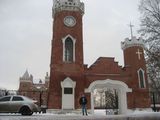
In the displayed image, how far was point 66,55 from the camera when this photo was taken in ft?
91.2

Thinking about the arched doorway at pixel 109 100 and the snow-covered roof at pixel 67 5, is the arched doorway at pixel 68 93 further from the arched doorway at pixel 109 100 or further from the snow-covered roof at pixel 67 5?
the snow-covered roof at pixel 67 5

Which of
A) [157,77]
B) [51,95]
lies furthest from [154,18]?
[51,95]

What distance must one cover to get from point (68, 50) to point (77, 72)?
3027mm

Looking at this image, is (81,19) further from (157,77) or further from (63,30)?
(157,77)

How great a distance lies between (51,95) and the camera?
25.7 meters

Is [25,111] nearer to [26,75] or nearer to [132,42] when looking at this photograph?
[132,42]

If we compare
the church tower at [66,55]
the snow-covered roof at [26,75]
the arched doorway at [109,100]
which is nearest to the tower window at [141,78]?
the arched doorway at [109,100]

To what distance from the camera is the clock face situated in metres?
28.7

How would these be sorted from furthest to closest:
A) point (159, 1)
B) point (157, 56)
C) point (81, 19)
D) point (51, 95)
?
point (81, 19) → point (51, 95) → point (159, 1) → point (157, 56)

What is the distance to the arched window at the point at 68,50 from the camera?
2767cm

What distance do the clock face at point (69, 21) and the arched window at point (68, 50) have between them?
1880mm

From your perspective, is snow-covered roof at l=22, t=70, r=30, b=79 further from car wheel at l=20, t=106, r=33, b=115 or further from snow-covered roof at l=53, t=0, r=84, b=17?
car wheel at l=20, t=106, r=33, b=115

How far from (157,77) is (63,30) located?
12.5 meters

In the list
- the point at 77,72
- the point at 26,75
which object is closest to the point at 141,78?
the point at 77,72
